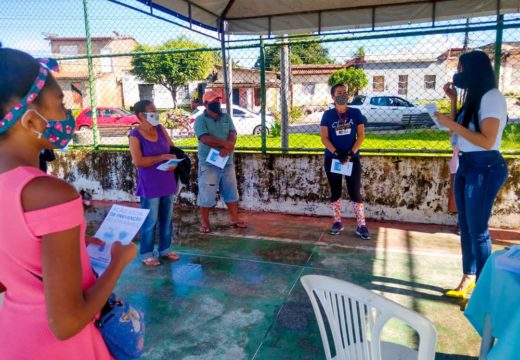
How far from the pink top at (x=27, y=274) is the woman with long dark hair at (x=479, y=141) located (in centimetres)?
279

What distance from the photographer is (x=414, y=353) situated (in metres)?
1.94

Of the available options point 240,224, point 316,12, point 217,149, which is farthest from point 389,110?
point 217,149

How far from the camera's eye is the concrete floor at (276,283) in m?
2.90

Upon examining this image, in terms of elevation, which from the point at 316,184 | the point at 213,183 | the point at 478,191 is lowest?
the point at 316,184

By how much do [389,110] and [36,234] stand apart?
1053 centimetres

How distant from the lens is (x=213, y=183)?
5.32m

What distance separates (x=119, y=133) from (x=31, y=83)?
13447 millimetres

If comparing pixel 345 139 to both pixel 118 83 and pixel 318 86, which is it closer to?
pixel 318 86

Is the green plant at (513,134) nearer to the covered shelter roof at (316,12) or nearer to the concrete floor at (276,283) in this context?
the covered shelter roof at (316,12)

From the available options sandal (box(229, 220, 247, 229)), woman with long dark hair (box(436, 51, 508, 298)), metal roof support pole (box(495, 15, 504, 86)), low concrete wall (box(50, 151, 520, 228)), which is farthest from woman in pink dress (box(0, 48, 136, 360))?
metal roof support pole (box(495, 15, 504, 86))

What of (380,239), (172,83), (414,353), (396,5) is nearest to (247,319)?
(414,353)

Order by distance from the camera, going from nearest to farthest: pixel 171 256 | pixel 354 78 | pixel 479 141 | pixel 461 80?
pixel 479 141, pixel 461 80, pixel 171 256, pixel 354 78

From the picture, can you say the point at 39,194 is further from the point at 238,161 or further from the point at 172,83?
the point at 172,83

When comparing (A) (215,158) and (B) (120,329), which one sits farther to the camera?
(A) (215,158)
